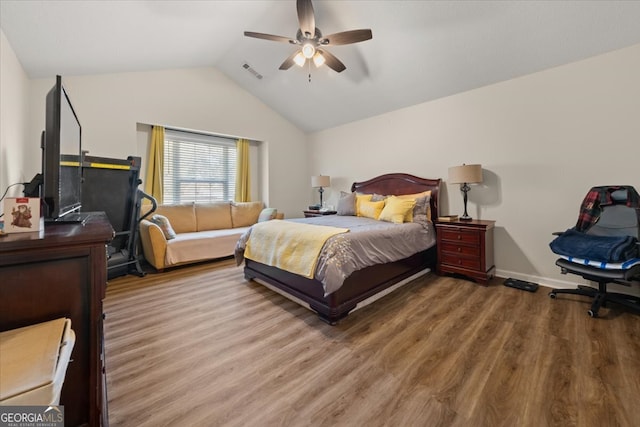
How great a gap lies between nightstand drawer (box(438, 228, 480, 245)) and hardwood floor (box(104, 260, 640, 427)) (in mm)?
676

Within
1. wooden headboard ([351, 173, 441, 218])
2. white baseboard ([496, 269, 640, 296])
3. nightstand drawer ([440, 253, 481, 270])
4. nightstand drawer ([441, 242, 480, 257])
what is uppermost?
wooden headboard ([351, 173, 441, 218])

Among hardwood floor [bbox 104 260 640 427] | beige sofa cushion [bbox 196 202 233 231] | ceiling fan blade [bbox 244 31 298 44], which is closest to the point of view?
hardwood floor [bbox 104 260 640 427]

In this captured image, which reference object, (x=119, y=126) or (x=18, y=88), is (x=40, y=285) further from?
(x=119, y=126)

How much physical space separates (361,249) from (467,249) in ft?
5.19

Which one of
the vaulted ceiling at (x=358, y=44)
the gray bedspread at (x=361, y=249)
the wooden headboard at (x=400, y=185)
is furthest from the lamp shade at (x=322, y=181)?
the gray bedspread at (x=361, y=249)

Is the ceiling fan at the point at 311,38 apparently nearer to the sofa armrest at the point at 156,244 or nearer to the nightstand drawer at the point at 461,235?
the nightstand drawer at the point at 461,235

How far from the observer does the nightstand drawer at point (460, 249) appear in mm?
3008

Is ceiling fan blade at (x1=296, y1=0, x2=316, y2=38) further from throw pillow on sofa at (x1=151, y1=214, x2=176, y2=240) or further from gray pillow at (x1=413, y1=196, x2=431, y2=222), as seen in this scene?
throw pillow on sofa at (x1=151, y1=214, x2=176, y2=240)

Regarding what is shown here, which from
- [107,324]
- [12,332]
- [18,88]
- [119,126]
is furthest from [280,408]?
[119,126]

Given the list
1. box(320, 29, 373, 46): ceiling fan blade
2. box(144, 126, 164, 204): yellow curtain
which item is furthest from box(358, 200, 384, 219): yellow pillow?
box(144, 126, 164, 204): yellow curtain

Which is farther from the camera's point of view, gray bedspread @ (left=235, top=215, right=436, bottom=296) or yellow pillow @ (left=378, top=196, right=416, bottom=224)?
yellow pillow @ (left=378, top=196, right=416, bottom=224)

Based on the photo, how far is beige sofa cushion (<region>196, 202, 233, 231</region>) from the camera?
4.45 meters

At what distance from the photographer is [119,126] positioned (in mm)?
3715

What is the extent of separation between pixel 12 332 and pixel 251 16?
3.70 m
